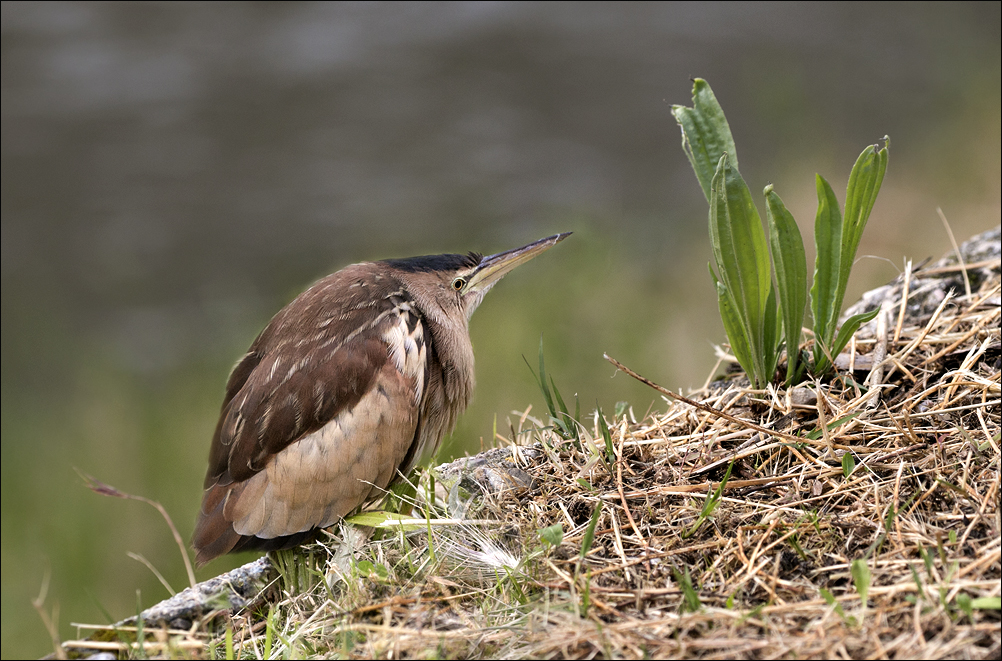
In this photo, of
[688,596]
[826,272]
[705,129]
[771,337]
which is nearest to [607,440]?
[771,337]

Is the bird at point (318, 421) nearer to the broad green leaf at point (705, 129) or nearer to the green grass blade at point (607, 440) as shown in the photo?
the green grass blade at point (607, 440)

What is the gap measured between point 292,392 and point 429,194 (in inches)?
234

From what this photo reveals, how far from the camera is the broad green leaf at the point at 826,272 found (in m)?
2.31

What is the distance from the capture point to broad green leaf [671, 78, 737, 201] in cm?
Result: 237

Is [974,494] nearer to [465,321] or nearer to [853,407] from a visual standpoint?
[853,407]

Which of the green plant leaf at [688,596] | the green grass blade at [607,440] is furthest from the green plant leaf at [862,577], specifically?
the green grass blade at [607,440]

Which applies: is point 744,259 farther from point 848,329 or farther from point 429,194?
point 429,194

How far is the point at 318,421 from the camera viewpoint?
102 inches

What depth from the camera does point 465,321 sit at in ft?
10.2

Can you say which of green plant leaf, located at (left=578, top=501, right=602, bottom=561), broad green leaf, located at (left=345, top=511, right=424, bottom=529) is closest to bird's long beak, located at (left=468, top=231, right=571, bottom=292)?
broad green leaf, located at (left=345, top=511, right=424, bottom=529)

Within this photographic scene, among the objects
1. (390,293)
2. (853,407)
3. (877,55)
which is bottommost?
(853,407)

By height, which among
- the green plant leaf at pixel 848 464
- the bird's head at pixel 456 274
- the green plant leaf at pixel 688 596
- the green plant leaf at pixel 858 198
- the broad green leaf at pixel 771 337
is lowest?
the green plant leaf at pixel 688 596

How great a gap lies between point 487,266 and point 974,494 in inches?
68.3

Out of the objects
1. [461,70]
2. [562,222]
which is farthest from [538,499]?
[461,70]
